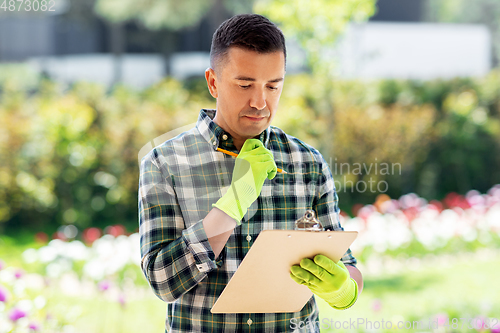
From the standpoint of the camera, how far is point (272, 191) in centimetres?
121

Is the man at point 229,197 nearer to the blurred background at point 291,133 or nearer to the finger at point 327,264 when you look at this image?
the finger at point 327,264

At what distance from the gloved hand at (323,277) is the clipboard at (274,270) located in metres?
0.02

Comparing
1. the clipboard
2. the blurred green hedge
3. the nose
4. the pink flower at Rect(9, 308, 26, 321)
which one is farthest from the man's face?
the blurred green hedge

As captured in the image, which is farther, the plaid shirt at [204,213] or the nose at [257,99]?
the nose at [257,99]

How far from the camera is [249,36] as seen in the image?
111 centimetres

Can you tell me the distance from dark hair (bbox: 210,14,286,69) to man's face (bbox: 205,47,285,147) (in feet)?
0.05

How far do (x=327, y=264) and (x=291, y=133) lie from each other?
373cm

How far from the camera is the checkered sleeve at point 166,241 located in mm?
994

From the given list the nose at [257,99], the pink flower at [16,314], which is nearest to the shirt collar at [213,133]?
the nose at [257,99]

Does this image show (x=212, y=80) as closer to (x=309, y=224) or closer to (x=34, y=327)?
(x=309, y=224)

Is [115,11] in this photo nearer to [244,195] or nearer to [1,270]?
[1,270]

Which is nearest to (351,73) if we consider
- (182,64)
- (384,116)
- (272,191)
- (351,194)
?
(384,116)

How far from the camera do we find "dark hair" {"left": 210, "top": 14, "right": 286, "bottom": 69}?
1.10m

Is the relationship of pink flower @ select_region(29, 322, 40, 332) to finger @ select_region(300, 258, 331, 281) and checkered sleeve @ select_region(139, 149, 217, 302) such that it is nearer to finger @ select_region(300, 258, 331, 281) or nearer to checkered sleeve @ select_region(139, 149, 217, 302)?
checkered sleeve @ select_region(139, 149, 217, 302)
